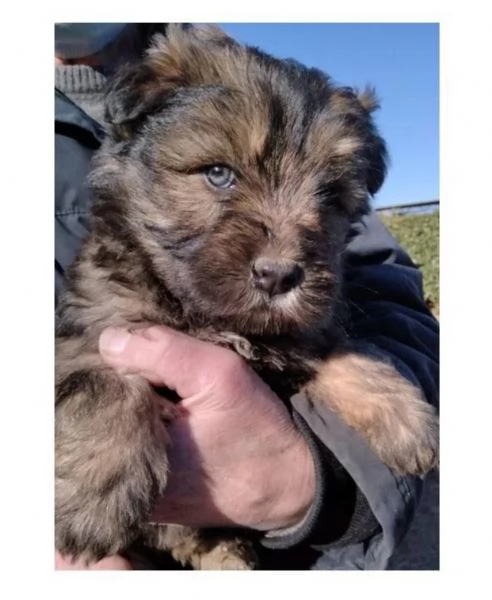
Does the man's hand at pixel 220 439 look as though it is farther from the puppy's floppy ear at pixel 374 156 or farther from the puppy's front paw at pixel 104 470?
the puppy's floppy ear at pixel 374 156

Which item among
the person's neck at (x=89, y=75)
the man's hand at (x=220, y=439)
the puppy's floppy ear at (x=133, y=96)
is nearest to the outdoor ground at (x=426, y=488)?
the man's hand at (x=220, y=439)

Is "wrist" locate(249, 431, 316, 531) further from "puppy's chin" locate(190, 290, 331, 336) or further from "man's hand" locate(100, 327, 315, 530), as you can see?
"puppy's chin" locate(190, 290, 331, 336)

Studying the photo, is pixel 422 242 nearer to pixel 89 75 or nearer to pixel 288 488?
pixel 288 488

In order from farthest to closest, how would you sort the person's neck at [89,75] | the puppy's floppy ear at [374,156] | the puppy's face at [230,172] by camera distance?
the person's neck at [89,75] → the puppy's floppy ear at [374,156] → the puppy's face at [230,172]

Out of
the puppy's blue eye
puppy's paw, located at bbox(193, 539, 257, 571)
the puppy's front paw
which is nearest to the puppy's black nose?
the puppy's blue eye
